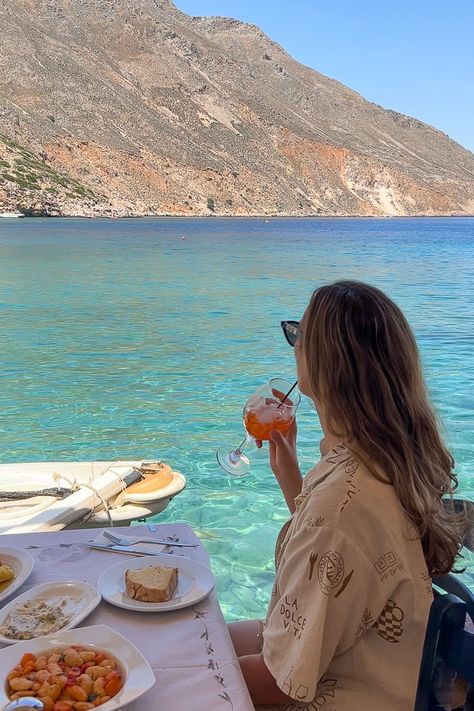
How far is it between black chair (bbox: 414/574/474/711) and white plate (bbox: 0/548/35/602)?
952mm

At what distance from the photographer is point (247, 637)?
2.03m

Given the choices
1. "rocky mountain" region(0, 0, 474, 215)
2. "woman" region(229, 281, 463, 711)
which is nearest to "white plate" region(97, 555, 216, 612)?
"woman" region(229, 281, 463, 711)

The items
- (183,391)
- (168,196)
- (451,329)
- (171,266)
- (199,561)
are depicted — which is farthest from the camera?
(168,196)

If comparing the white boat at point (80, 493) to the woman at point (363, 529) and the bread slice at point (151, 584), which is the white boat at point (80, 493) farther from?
the woman at point (363, 529)

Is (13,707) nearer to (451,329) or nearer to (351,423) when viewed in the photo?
(351,423)

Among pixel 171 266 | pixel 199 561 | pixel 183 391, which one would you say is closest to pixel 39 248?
pixel 171 266

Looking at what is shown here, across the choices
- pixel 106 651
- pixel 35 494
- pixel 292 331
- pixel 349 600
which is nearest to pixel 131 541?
pixel 106 651

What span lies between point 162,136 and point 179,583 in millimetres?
85956

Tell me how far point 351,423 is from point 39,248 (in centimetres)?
3080

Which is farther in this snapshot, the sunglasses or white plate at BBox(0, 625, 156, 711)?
the sunglasses

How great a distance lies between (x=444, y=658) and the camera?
1.36 metres

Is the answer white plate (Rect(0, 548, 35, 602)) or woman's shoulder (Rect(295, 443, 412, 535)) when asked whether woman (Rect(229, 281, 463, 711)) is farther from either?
white plate (Rect(0, 548, 35, 602))

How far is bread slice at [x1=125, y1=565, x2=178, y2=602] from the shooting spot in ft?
5.65

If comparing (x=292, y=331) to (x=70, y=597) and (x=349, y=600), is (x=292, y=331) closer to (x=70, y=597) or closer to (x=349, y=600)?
(x=349, y=600)
